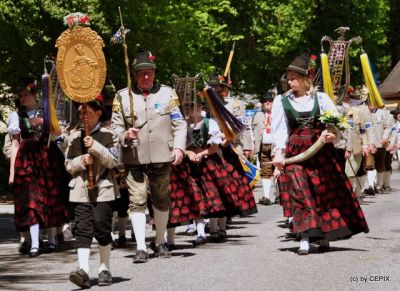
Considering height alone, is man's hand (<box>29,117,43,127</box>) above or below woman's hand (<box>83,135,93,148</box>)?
above

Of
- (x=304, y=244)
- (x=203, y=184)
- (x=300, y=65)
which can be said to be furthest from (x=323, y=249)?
(x=203, y=184)

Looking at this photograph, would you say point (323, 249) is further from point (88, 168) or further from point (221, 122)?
point (88, 168)

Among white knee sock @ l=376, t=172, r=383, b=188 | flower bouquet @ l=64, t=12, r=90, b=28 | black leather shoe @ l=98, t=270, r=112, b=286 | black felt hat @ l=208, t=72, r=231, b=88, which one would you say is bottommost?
black leather shoe @ l=98, t=270, r=112, b=286

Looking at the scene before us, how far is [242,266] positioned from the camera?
1092cm

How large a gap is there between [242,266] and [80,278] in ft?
6.15

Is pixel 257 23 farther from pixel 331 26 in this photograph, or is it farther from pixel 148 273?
pixel 148 273

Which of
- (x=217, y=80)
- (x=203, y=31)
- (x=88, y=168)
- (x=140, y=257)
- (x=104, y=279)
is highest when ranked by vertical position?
(x=203, y=31)

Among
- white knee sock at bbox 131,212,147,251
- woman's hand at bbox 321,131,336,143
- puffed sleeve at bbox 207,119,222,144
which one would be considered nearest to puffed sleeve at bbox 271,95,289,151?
woman's hand at bbox 321,131,336,143

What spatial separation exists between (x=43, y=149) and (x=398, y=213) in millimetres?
6040

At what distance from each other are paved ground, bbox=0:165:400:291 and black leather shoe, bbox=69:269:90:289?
17 centimetres

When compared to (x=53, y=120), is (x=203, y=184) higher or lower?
lower

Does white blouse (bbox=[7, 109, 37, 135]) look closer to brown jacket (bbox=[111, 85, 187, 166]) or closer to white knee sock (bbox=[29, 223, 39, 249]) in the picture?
white knee sock (bbox=[29, 223, 39, 249])

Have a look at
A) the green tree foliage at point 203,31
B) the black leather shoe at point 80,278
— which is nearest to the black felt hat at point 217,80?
the green tree foliage at point 203,31

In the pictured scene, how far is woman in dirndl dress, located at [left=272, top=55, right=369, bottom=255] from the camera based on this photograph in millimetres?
11992
